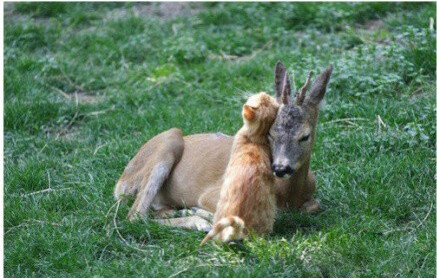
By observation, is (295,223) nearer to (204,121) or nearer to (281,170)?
(281,170)

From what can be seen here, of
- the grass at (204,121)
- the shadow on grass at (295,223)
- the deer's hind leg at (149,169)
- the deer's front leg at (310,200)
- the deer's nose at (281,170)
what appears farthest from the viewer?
→ the deer's hind leg at (149,169)

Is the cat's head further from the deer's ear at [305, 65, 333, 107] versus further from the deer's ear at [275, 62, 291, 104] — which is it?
the deer's ear at [305, 65, 333, 107]

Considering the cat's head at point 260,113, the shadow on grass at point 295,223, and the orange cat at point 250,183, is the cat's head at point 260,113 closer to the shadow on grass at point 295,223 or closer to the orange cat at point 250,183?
the orange cat at point 250,183

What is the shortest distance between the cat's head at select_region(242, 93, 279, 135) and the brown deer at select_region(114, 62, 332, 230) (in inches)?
2.2

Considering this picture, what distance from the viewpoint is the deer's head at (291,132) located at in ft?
22.0

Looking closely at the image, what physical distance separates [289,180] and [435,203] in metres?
1.20

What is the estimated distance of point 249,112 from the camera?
666cm

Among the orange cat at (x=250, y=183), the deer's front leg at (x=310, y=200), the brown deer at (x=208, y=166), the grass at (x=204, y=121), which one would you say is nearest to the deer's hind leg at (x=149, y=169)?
the brown deer at (x=208, y=166)

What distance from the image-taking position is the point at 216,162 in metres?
7.81

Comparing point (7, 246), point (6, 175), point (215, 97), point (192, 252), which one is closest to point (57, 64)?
point (215, 97)

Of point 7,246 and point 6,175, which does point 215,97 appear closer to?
point 6,175

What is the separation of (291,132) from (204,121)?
117 inches

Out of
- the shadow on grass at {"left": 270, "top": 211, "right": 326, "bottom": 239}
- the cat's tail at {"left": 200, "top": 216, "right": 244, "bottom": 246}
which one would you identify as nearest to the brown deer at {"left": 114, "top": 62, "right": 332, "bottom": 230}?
the shadow on grass at {"left": 270, "top": 211, "right": 326, "bottom": 239}

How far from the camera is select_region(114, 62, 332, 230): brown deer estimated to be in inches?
267
